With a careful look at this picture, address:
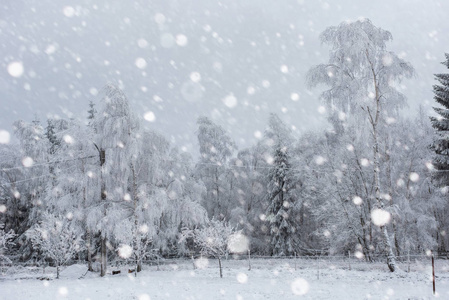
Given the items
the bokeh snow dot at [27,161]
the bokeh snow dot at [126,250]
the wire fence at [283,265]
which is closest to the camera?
the bokeh snow dot at [126,250]

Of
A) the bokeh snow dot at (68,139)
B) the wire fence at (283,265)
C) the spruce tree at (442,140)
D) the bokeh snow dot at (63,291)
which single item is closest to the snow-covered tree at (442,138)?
the spruce tree at (442,140)

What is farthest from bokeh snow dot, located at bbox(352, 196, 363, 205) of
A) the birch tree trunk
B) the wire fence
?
the birch tree trunk

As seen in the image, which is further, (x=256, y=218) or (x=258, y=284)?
(x=256, y=218)

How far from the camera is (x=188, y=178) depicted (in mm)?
33875

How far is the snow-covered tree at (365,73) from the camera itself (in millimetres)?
18688

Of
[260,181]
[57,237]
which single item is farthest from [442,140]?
[57,237]

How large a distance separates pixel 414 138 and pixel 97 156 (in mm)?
22958

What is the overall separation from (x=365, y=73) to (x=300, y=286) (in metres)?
12.0

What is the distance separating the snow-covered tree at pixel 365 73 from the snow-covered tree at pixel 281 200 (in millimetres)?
12731

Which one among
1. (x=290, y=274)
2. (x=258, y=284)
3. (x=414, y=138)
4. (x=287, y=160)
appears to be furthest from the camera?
(x=287, y=160)

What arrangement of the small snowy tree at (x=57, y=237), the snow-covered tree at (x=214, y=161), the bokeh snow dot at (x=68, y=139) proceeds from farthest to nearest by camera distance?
1. the snow-covered tree at (x=214, y=161)
2. the bokeh snow dot at (x=68, y=139)
3. the small snowy tree at (x=57, y=237)

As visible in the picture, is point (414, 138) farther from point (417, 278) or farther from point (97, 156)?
point (97, 156)

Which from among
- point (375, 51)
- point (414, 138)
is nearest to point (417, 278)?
point (375, 51)

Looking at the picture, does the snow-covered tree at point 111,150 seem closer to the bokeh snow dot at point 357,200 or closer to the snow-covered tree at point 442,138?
the bokeh snow dot at point 357,200
